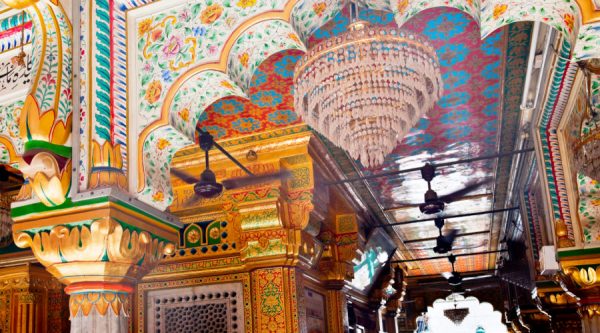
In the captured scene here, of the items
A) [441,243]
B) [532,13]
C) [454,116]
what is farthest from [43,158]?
[441,243]

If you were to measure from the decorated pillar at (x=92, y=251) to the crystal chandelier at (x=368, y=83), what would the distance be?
1.16m

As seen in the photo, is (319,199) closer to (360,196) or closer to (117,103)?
(360,196)

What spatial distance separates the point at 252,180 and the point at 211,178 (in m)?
0.86

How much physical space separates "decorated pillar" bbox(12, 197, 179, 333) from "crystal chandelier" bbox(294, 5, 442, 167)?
1157 mm

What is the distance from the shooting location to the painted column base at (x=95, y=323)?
287 cm

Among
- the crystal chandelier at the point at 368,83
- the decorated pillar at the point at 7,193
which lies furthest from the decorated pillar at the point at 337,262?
the crystal chandelier at the point at 368,83

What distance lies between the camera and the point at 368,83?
3178 mm

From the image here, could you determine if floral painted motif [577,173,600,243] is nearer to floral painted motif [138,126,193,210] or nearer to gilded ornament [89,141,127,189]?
floral painted motif [138,126,193,210]

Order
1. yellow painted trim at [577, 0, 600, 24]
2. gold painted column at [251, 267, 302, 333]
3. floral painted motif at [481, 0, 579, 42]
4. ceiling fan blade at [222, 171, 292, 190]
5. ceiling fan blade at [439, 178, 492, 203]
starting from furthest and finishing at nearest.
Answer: ceiling fan blade at [439, 178, 492, 203] < ceiling fan blade at [222, 171, 292, 190] < gold painted column at [251, 267, 302, 333] < floral painted motif at [481, 0, 579, 42] < yellow painted trim at [577, 0, 600, 24]

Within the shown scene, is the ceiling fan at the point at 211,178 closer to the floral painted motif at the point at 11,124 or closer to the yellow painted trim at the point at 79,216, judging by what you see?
the floral painted motif at the point at 11,124

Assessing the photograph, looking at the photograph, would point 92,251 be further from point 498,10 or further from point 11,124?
point 498,10

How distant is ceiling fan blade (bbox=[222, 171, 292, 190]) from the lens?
5.68 meters

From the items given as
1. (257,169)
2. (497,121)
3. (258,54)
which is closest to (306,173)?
(257,169)

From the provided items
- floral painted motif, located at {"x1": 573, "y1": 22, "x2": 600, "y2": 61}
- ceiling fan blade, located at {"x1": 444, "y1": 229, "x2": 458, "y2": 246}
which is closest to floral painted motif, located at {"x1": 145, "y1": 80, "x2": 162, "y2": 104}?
floral painted motif, located at {"x1": 573, "y1": 22, "x2": 600, "y2": 61}
